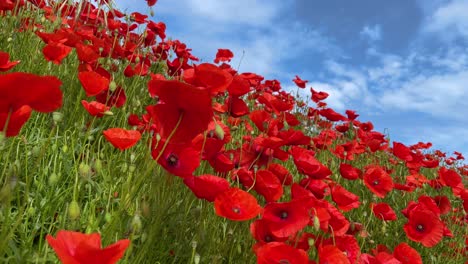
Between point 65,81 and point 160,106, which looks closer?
point 160,106

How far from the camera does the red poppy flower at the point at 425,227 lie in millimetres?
2748

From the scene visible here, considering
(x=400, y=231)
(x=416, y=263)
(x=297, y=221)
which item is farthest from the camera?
(x=400, y=231)

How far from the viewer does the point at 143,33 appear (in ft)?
12.9

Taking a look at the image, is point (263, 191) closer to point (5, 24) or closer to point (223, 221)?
point (223, 221)

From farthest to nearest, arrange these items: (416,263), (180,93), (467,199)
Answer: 1. (467,199)
2. (416,263)
3. (180,93)

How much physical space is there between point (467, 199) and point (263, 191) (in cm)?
215

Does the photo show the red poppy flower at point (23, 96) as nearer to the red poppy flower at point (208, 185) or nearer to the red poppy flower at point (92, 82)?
the red poppy flower at point (208, 185)

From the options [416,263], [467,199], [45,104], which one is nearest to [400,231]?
[467,199]

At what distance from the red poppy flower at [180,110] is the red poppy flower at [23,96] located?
0.28 metres

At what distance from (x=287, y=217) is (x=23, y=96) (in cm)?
98

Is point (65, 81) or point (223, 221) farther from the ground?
point (65, 81)

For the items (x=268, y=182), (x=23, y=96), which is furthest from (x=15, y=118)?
(x=268, y=182)

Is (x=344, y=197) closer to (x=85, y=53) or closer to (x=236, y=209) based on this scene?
(x=236, y=209)

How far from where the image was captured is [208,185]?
1544 mm
